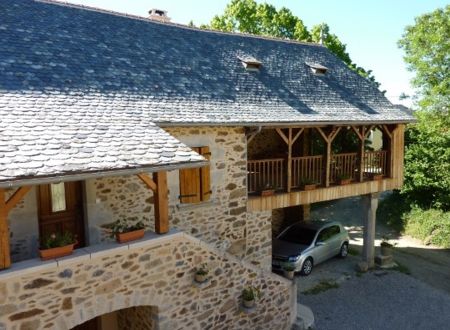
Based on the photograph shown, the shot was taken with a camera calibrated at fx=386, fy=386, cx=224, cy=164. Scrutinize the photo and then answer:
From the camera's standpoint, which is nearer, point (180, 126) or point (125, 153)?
point (125, 153)

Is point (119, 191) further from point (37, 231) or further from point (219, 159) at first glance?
point (219, 159)

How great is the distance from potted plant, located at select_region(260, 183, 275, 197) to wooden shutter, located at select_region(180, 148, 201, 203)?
1899mm

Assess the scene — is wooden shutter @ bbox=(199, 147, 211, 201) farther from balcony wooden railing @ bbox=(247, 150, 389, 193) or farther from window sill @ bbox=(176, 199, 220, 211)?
balcony wooden railing @ bbox=(247, 150, 389, 193)

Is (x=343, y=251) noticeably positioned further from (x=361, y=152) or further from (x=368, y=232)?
(x=361, y=152)

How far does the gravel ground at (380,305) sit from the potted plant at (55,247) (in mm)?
6302

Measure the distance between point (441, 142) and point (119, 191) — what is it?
15907mm

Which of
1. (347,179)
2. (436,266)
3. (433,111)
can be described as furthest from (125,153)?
(433,111)

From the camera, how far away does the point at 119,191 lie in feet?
25.2

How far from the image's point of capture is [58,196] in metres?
7.43

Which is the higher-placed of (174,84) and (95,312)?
(174,84)

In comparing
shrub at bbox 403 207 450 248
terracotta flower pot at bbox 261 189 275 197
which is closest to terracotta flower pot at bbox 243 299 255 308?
terracotta flower pot at bbox 261 189 275 197

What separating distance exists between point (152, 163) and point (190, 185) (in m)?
3.12

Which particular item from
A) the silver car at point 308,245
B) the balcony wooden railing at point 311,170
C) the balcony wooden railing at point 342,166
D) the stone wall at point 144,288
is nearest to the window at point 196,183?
the balcony wooden railing at point 311,170

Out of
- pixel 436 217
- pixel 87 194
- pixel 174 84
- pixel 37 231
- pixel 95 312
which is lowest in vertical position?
pixel 436 217
